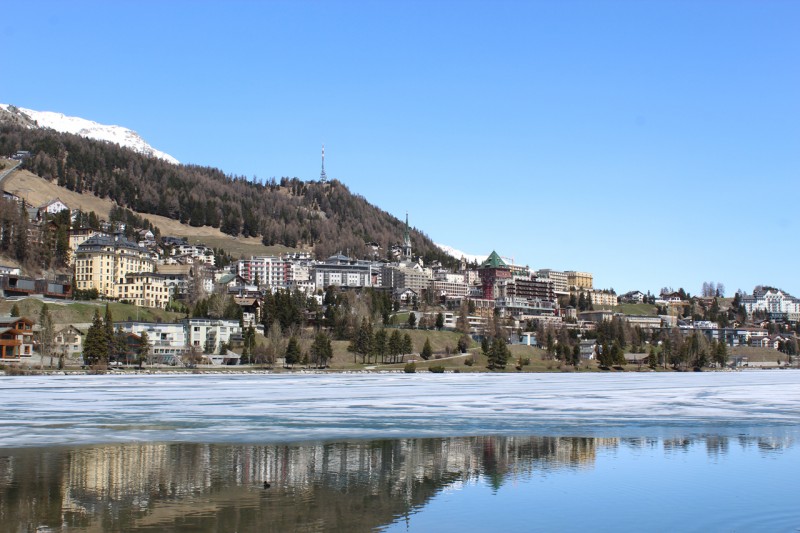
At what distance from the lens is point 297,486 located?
1848cm

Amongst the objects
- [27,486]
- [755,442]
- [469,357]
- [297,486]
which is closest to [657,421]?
[755,442]

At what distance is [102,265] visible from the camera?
15212 cm

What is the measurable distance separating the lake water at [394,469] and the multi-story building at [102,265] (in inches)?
4728

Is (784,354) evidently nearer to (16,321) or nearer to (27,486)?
(16,321)

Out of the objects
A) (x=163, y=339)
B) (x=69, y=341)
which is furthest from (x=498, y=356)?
(x=69, y=341)

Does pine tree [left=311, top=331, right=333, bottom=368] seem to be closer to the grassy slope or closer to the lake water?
the grassy slope

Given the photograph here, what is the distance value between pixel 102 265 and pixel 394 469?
141m

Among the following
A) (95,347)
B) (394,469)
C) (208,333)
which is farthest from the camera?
(208,333)

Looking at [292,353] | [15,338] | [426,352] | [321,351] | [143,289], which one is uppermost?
[143,289]

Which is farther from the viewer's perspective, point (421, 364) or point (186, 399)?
point (421, 364)

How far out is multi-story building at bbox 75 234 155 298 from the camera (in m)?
151

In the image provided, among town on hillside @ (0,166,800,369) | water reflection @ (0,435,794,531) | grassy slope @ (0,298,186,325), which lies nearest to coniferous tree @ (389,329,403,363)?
town on hillside @ (0,166,800,369)

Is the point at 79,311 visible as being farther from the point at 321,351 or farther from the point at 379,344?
the point at 379,344

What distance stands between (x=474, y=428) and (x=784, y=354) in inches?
7364
